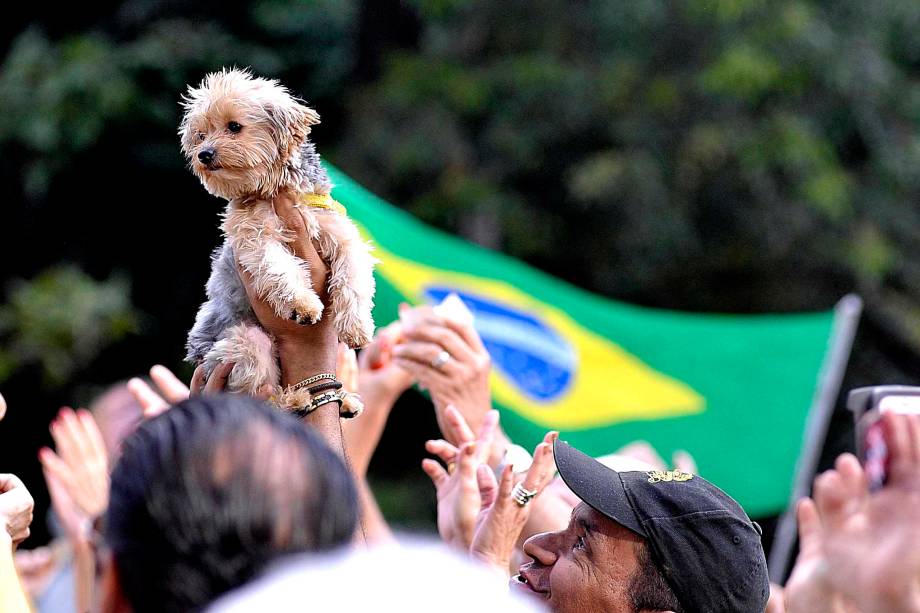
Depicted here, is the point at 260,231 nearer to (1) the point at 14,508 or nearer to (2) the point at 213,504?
(1) the point at 14,508

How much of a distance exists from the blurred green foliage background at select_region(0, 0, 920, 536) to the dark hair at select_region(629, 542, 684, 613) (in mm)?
5496

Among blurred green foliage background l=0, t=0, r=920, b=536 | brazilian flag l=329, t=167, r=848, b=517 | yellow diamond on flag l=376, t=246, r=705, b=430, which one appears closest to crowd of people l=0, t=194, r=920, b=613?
yellow diamond on flag l=376, t=246, r=705, b=430

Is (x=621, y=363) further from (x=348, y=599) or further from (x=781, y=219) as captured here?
(x=348, y=599)

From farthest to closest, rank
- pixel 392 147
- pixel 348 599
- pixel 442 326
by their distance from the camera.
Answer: pixel 392 147, pixel 442 326, pixel 348 599

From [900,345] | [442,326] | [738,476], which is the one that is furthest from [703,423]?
[900,345]

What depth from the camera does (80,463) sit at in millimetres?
3027

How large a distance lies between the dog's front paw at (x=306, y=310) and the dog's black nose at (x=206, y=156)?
293 millimetres

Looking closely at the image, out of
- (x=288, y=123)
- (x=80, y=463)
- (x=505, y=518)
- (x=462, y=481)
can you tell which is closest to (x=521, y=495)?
(x=505, y=518)

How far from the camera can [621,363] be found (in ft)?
18.6

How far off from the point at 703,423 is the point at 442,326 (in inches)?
117

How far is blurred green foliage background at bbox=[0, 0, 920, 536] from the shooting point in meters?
7.50

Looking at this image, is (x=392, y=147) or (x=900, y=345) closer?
(x=392, y=147)

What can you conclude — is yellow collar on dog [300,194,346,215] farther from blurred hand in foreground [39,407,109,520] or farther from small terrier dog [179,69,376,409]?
blurred hand in foreground [39,407,109,520]

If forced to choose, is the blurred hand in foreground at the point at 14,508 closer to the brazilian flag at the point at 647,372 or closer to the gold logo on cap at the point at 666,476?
the gold logo on cap at the point at 666,476
